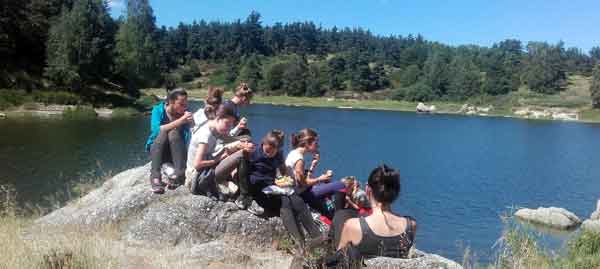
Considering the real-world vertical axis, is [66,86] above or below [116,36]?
below

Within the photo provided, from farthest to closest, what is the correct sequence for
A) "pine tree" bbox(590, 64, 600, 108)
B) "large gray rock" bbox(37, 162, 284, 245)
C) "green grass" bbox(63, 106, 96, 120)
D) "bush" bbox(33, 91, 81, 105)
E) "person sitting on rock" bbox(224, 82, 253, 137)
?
"pine tree" bbox(590, 64, 600, 108) → "bush" bbox(33, 91, 81, 105) → "green grass" bbox(63, 106, 96, 120) → "person sitting on rock" bbox(224, 82, 253, 137) → "large gray rock" bbox(37, 162, 284, 245)

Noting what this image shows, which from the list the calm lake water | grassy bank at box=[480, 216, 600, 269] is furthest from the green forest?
grassy bank at box=[480, 216, 600, 269]

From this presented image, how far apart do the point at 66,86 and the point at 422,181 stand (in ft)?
116

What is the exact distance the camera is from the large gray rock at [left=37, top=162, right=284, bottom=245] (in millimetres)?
7117

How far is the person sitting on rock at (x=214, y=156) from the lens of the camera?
7.25 meters

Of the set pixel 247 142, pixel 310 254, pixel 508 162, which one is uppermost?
pixel 247 142

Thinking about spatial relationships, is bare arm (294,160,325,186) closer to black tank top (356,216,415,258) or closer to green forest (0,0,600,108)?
black tank top (356,216,415,258)

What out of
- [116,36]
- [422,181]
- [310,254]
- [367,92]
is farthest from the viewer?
[367,92]

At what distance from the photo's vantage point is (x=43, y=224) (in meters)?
7.82

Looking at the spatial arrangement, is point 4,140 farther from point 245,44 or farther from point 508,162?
point 245,44

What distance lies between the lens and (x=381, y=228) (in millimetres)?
4797

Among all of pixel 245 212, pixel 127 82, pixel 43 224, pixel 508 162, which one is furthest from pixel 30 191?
pixel 127 82

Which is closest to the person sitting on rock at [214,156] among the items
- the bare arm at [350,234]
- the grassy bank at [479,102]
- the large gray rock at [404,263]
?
the bare arm at [350,234]

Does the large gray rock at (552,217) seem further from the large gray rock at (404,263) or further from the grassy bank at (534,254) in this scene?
the large gray rock at (404,263)
